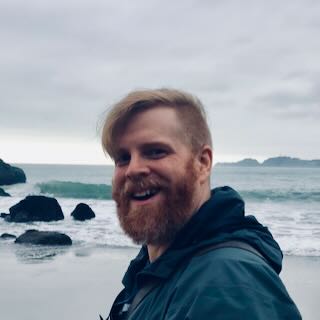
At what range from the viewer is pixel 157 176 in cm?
228

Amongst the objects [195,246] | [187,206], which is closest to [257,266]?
[195,246]

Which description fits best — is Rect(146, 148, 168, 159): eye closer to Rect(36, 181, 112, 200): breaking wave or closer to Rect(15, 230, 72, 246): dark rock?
Rect(15, 230, 72, 246): dark rock

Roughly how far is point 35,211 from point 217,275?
2420cm

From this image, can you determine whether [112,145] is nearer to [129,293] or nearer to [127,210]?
[127,210]

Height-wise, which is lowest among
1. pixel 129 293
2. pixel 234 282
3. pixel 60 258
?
pixel 60 258

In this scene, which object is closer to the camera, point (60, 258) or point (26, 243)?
point (60, 258)

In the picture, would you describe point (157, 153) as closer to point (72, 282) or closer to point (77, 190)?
point (72, 282)

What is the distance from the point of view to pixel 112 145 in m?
2.44

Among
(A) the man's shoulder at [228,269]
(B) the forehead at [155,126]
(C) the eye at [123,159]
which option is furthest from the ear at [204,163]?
(A) the man's shoulder at [228,269]

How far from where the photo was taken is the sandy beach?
348 inches

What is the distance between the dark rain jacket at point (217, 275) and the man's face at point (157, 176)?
0.25 feet

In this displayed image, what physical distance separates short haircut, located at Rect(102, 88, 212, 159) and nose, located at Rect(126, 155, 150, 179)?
0.43 ft

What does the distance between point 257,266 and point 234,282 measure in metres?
0.12

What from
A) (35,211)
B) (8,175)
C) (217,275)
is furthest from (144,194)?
(8,175)
